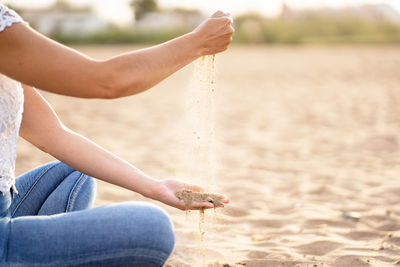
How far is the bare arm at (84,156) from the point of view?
200 centimetres

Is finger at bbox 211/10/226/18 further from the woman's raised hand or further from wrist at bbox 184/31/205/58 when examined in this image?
wrist at bbox 184/31/205/58

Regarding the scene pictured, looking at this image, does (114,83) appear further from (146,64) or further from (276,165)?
(276,165)

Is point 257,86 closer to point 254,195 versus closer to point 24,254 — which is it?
point 254,195

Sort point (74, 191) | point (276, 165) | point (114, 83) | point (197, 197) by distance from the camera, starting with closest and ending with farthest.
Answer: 1. point (114, 83)
2. point (197, 197)
3. point (74, 191)
4. point (276, 165)

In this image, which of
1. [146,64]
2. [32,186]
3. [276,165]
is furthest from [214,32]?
[276,165]

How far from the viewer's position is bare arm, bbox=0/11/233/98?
1.47 m

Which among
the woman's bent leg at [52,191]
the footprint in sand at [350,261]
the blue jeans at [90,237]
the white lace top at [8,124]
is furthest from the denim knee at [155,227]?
the footprint in sand at [350,261]

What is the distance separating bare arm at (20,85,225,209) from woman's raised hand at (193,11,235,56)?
0.60m

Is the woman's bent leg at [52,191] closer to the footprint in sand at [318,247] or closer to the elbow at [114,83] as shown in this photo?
the elbow at [114,83]

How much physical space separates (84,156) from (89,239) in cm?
55

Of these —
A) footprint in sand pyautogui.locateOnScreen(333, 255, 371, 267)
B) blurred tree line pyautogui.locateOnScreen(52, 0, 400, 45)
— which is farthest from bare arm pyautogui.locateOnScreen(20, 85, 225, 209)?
blurred tree line pyautogui.locateOnScreen(52, 0, 400, 45)

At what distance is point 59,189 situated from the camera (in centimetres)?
211

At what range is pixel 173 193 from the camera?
2.00 m

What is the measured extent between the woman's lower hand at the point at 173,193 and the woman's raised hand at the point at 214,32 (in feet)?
1.89
